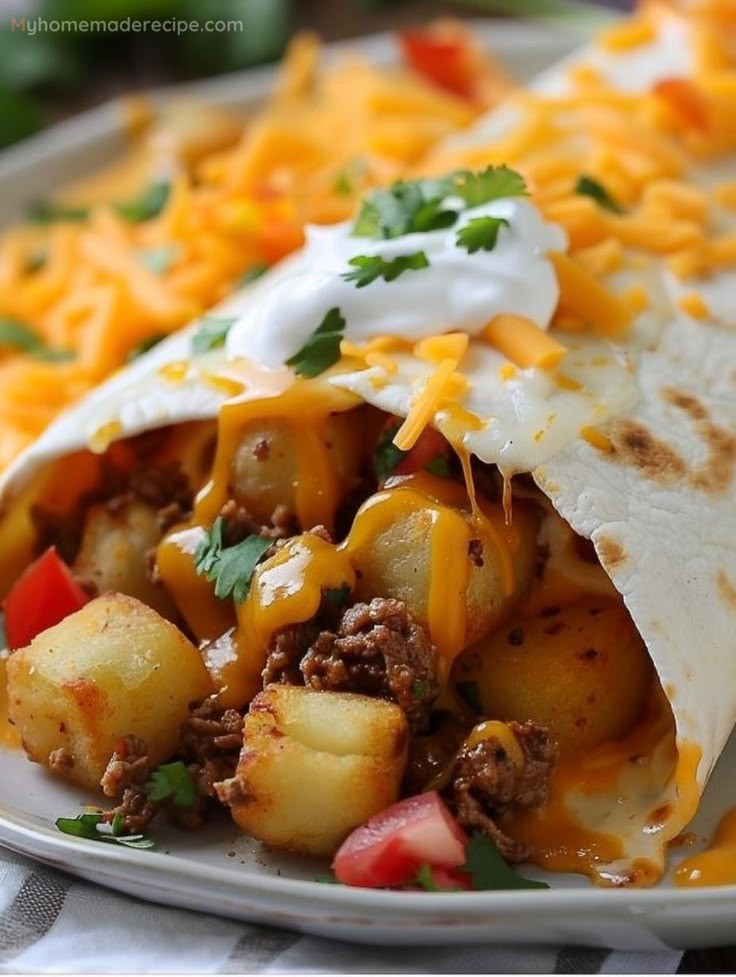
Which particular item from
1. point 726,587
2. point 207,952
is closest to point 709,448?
point 726,587

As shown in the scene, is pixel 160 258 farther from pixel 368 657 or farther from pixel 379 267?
pixel 368 657

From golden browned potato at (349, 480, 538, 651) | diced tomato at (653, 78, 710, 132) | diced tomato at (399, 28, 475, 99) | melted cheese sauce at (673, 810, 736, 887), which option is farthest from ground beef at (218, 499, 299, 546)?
diced tomato at (399, 28, 475, 99)

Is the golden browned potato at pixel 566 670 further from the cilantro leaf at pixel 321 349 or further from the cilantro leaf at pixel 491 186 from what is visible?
the cilantro leaf at pixel 491 186

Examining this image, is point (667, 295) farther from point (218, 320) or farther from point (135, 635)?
point (135, 635)

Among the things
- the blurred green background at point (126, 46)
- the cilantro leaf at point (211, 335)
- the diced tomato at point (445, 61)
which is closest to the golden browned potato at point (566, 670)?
the cilantro leaf at point (211, 335)

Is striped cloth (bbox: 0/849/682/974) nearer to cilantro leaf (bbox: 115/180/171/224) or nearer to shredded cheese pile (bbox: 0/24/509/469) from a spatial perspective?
shredded cheese pile (bbox: 0/24/509/469)

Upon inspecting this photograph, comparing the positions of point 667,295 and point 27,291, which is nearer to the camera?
point 667,295

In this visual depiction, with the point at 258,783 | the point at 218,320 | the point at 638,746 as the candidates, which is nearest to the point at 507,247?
the point at 218,320
